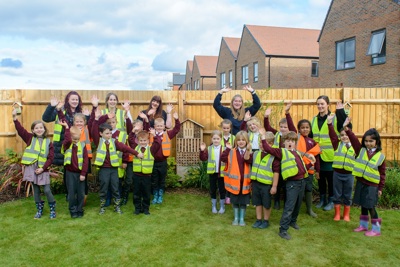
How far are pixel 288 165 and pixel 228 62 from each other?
31144mm

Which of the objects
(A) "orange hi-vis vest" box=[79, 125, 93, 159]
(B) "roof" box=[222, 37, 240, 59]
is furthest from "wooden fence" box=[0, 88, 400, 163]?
(B) "roof" box=[222, 37, 240, 59]

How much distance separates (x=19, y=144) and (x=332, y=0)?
18512 millimetres

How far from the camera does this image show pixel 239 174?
516 cm

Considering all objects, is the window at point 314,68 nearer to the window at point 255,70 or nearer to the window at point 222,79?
the window at point 255,70

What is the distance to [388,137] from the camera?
8.80 m

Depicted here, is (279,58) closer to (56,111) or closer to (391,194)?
(391,194)

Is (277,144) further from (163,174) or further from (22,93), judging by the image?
(22,93)

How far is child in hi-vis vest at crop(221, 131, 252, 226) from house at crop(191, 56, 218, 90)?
37.4 metres

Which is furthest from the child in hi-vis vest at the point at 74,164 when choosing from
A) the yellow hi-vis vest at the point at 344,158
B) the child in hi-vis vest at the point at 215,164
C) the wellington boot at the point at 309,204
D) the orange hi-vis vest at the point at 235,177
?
the yellow hi-vis vest at the point at 344,158

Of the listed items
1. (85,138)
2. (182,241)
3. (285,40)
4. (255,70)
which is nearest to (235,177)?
(182,241)

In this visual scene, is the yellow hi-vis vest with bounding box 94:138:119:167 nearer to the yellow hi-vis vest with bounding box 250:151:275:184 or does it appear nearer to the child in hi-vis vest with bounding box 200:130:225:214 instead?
the child in hi-vis vest with bounding box 200:130:225:214

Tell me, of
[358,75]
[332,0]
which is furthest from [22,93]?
[332,0]

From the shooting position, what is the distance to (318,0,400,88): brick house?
1541 cm

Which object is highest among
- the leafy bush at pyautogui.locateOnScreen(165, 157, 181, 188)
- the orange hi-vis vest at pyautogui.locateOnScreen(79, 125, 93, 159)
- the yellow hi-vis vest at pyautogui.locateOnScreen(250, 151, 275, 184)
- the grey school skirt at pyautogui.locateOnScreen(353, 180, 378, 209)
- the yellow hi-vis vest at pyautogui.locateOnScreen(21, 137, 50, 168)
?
the orange hi-vis vest at pyautogui.locateOnScreen(79, 125, 93, 159)
